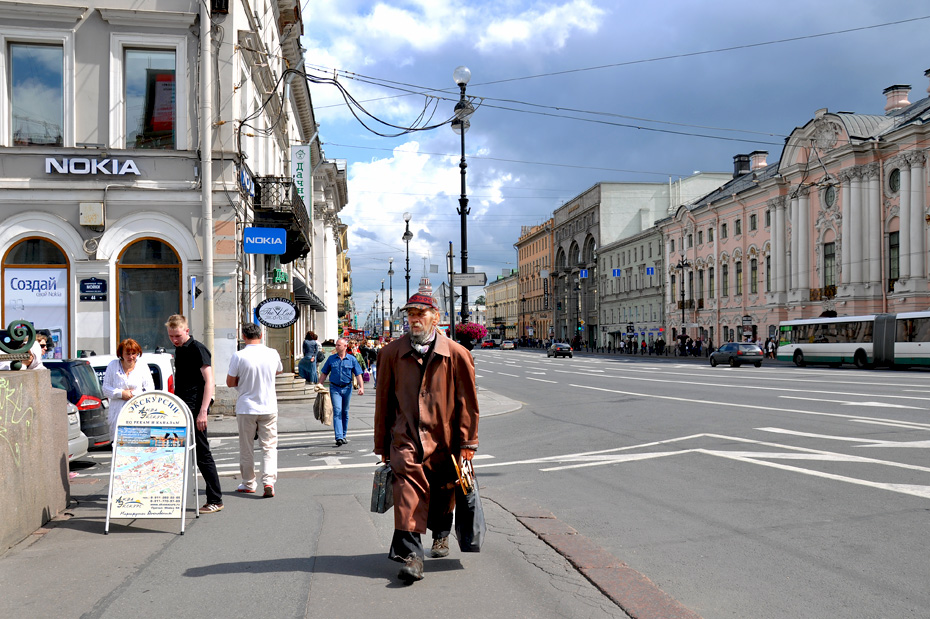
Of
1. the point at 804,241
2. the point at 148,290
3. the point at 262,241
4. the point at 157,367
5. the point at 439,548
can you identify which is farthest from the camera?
the point at 804,241

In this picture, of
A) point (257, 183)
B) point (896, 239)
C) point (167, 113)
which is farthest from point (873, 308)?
point (167, 113)

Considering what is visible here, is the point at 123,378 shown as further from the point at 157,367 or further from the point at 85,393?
the point at 157,367

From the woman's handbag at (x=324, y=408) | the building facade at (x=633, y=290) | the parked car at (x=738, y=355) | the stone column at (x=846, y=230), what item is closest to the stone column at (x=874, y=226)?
the stone column at (x=846, y=230)

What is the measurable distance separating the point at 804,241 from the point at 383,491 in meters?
56.6

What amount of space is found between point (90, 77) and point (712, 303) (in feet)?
198

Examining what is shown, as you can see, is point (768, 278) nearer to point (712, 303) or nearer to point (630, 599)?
point (712, 303)

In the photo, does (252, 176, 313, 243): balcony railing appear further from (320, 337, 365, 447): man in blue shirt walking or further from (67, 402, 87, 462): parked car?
(67, 402, 87, 462): parked car

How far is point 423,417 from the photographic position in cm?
531

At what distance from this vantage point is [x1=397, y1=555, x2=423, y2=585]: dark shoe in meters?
→ 5.11

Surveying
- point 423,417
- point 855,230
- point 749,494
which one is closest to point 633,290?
point 855,230

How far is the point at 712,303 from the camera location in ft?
231

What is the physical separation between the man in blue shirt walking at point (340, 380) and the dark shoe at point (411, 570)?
801cm

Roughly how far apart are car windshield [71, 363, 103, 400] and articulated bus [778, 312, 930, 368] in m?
35.9

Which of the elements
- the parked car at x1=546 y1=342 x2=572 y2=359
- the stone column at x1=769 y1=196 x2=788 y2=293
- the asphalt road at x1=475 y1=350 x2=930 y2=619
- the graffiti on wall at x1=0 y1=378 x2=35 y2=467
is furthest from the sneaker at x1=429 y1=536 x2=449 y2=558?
the parked car at x1=546 y1=342 x2=572 y2=359
